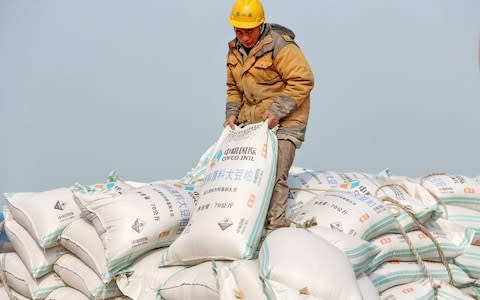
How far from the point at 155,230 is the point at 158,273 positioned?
0.19 meters

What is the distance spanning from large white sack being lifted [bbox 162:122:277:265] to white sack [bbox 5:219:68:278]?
0.77m

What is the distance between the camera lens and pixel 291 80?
154 inches

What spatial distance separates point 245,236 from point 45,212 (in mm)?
1204

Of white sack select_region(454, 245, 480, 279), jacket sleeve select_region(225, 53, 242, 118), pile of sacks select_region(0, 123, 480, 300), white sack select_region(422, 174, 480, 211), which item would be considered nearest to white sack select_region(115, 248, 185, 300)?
pile of sacks select_region(0, 123, 480, 300)

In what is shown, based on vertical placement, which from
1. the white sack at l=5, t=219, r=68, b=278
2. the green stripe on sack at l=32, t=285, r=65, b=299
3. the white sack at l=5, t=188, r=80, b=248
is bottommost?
the green stripe on sack at l=32, t=285, r=65, b=299

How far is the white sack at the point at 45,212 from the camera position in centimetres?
422

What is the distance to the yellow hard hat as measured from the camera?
3.91m

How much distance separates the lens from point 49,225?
4219mm

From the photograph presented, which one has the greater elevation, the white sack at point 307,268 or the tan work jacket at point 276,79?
the tan work jacket at point 276,79

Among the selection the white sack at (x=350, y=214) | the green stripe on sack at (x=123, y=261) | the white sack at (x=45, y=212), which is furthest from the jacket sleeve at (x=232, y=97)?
the white sack at (x=45, y=212)

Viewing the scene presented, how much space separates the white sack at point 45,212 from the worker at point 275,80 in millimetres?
928

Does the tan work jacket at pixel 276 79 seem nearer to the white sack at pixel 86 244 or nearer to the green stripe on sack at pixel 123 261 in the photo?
the green stripe on sack at pixel 123 261

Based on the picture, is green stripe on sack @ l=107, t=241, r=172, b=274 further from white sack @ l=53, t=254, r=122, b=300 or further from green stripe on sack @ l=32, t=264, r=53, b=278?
green stripe on sack @ l=32, t=264, r=53, b=278

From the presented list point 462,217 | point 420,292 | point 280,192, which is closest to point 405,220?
point 420,292
